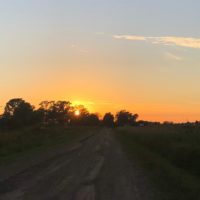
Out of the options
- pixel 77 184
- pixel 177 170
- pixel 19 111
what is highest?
pixel 19 111

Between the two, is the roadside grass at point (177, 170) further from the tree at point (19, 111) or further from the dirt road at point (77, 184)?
the tree at point (19, 111)

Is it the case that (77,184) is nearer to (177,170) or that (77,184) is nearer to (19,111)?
(177,170)

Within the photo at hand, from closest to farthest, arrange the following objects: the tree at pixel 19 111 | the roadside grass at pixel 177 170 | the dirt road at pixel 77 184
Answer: the dirt road at pixel 77 184 → the roadside grass at pixel 177 170 → the tree at pixel 19 111

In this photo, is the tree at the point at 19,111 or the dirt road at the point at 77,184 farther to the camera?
the tree at the point at 19,111

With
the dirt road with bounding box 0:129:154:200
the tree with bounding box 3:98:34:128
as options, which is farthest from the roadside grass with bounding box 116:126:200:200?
the tree with bounding box 3:98:34:128

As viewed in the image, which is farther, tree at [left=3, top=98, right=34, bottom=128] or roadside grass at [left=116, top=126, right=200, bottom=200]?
tree at [left=3, top=98, right=34, bottom=128]

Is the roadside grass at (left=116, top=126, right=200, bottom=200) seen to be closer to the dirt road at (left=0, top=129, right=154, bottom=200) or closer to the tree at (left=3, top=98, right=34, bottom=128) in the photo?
the dirt road at (left=0, top=129, right=154, bottom=200)

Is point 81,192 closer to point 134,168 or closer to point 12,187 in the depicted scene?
point 12,187

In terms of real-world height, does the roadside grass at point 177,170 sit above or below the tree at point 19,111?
below

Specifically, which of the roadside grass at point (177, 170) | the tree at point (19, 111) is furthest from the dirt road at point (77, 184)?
the tree at point (19, 111)

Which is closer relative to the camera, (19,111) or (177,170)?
(177,170)

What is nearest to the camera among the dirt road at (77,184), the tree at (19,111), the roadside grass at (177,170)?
the dirt road at (77,184)

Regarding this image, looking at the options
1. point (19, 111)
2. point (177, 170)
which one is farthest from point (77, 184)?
point (19, 111)

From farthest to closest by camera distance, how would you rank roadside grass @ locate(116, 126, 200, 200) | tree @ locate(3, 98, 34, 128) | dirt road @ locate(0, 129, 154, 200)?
tree @ locate(3, 98, 34, 128)
roadside grass @ locate(116, 126, 200, 200)
dirt road @ locate(0, 129, 154, 200)
